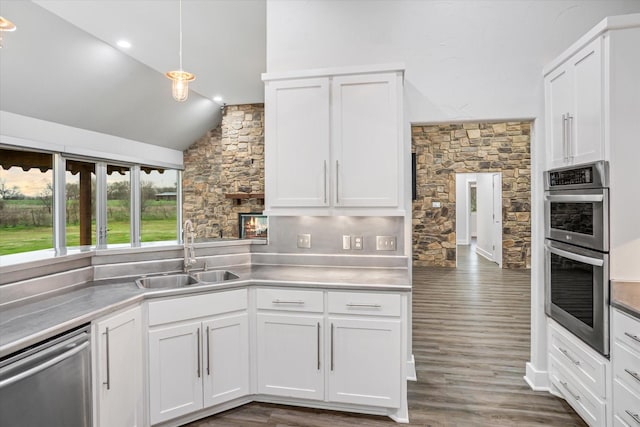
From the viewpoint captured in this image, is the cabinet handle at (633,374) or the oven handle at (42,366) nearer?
the oven handle at (42,366)

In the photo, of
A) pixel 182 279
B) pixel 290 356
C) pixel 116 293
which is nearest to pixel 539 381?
pixel 290 356

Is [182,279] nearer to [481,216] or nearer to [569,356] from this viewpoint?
[569,356]

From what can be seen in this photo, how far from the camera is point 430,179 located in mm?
8078

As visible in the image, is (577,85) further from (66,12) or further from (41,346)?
(66,12)

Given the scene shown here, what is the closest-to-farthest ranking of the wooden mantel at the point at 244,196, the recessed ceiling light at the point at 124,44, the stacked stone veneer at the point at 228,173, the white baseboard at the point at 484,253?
the recessed ceiling light at the point at 124,44, the wooden mantel at the point at 244,196, the stacked stone veneer at the point at 228,173, the white baseboard at the point at 484,253

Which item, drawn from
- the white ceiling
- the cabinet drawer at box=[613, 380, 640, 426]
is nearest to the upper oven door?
the cabinet drawer at box=[613, 380, 640, 426]

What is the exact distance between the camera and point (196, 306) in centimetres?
232

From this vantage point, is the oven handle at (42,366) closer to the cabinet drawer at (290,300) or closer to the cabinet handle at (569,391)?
the cabinet drawer at (290,300)

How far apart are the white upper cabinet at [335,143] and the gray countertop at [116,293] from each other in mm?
458

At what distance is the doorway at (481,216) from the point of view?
8328 millimetres

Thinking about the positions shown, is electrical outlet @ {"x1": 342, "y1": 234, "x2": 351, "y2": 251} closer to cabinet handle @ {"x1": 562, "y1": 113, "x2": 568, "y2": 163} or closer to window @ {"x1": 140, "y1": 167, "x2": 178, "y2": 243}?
cabinet handle @ {"x1": 562, "y1": 113, "x2": 568, "y2": 163}

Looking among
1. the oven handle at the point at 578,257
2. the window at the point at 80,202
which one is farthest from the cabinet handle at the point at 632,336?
the window at the point at 80,202

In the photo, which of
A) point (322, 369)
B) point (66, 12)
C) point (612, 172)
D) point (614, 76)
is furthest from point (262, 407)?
point (66, 12)

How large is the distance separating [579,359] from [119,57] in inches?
240
